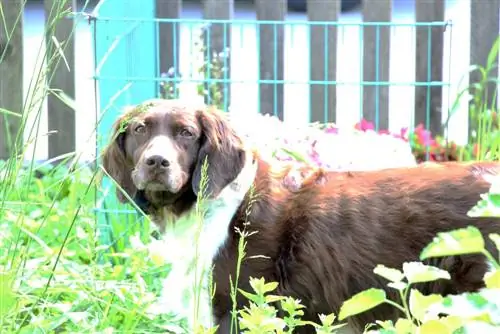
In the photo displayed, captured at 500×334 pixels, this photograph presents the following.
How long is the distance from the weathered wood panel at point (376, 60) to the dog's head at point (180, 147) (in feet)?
7.34

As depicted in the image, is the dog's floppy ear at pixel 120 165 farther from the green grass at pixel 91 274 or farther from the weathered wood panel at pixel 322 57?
the weathered wood panel at pixel 322 57

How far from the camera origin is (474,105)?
5230mm

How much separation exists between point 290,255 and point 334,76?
104 inches

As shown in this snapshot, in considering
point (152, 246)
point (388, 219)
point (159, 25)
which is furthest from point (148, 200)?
point (159, 25)

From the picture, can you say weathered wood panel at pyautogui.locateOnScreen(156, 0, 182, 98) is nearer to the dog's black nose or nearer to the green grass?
the green grass

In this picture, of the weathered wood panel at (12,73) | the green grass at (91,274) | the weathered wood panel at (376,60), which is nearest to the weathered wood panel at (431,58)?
the weathered wood panel at (376,60)

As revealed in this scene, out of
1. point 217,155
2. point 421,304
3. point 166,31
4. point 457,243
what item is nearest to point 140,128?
point 217,155

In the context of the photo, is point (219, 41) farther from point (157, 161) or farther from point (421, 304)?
point (421, 304)

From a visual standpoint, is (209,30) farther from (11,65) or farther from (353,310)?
(353,310)

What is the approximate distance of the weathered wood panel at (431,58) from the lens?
215 inches

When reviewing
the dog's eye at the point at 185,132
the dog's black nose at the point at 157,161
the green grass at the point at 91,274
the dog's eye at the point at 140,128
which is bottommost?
the green grass at the point at 91,274

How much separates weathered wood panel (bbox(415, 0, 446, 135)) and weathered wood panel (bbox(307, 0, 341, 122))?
0.47m

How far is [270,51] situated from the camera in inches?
219

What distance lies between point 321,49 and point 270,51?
0.29 metres
